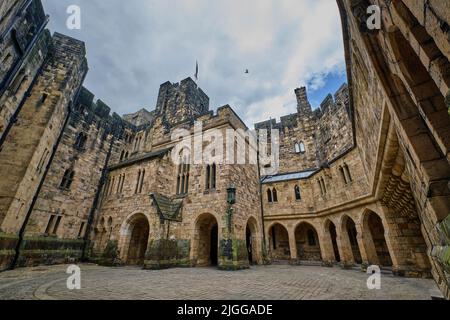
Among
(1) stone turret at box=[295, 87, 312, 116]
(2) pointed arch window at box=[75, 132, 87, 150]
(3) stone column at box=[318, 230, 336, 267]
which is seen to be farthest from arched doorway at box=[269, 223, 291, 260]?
(2) pointed arch window at box=[75, 132, 87, 150]

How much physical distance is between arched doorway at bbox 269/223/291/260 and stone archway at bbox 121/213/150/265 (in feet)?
37.2

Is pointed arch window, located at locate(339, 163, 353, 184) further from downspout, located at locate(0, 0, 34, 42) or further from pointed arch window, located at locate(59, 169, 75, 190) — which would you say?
pointed arch window, located at locate(59, 169, 75, 190)

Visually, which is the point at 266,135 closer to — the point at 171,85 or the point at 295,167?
the point at 295,167

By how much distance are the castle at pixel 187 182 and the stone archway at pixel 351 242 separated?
11 cm

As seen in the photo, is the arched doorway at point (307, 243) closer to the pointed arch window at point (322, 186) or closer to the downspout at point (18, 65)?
the pointed arch window at point (322, 186)

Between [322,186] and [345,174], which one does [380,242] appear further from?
[345,174]

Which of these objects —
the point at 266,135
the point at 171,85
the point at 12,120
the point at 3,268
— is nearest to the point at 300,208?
the point at 266,135

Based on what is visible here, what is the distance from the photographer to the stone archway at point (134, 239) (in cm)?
1132

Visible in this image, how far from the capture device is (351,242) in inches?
571

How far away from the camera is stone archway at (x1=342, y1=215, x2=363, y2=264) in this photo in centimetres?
1222

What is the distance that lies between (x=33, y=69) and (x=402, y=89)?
16.1m

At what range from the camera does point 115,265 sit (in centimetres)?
1052

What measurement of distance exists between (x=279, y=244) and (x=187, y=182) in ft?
36.5
